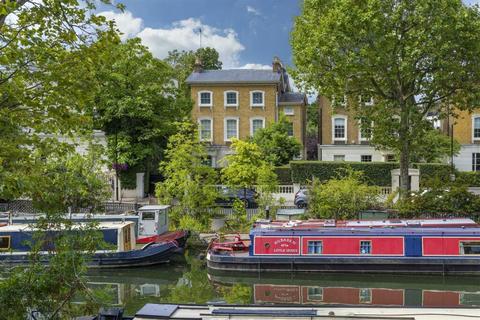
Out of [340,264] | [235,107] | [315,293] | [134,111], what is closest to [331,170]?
[235,107]

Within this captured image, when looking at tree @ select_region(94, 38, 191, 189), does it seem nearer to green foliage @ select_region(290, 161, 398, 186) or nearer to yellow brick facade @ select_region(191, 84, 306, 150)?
yellow brick facade @ select_region(191, 84, 306, 150)

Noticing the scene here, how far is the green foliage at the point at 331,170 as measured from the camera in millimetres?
33469

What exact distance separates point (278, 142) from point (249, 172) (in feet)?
44.6

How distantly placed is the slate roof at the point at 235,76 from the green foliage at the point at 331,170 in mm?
9072

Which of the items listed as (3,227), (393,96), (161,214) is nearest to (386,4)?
(393,96)

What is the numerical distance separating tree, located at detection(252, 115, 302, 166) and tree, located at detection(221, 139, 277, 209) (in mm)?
11789

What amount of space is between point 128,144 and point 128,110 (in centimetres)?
211

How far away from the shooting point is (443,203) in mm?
23234

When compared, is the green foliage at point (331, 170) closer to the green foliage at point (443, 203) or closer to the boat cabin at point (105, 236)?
the green foliage at point (443, 203)

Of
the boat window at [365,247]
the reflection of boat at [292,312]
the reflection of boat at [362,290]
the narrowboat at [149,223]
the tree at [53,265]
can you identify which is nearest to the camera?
the tree at [53,265]

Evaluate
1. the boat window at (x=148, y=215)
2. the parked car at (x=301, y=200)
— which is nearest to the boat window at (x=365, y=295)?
the boat window at (x=148, y=215)

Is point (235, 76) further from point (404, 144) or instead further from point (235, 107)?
point (404, 144)

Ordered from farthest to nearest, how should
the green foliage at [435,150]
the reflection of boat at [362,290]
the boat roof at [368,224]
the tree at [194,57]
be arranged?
the tree at [194,57] → the green foliage at [435,150] → the boat roof at [368,224] → the reflection of boat at [362,290]

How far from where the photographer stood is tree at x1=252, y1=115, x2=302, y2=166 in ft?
120
